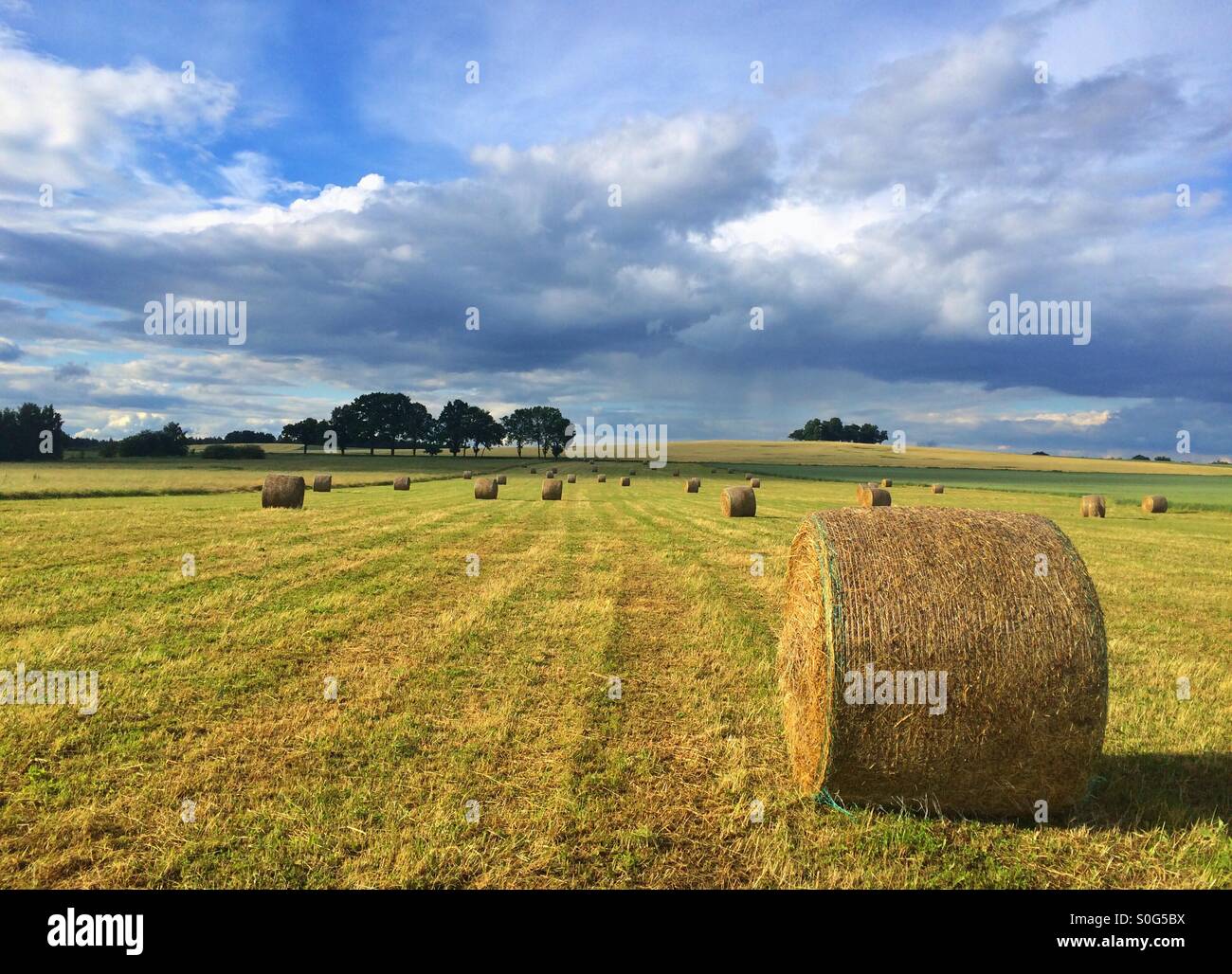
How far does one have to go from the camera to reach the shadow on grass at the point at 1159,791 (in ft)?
18.9

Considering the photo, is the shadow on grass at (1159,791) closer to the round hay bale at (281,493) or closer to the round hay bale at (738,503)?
the round hay bale at (738,503)

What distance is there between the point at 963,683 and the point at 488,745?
14.0 feet

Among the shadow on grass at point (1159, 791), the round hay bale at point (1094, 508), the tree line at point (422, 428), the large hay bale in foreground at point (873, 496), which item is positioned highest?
the tree line at point (422, 428)

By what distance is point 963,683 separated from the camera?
18.9 ft

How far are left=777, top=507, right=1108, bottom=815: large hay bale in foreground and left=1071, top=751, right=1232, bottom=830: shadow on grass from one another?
374 millimetres

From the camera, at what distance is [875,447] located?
157750 mm

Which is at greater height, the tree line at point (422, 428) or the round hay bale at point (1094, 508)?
the tree line at point (422, 428)

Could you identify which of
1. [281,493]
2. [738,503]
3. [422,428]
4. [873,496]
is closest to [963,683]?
[738,503]

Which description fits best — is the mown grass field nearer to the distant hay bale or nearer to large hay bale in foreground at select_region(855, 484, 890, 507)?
large hay bale in foreground at select_region(855, 484, 890, 507)

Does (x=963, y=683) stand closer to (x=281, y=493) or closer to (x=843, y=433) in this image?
(x=281, y=493)

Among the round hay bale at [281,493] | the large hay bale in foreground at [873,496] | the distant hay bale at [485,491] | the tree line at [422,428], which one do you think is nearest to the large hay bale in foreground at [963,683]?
the large hay bale in foreground at [873,496]

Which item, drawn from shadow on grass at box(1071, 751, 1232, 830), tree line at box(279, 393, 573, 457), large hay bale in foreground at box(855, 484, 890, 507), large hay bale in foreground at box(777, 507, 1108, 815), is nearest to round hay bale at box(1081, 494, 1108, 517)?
large hay bale in foreground at box(855, 484, 890, 507)

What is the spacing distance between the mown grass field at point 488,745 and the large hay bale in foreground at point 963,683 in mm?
353
